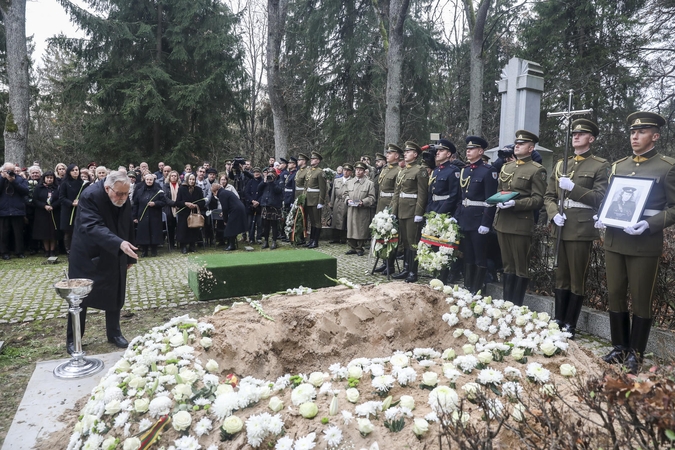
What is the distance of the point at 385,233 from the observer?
7402mm

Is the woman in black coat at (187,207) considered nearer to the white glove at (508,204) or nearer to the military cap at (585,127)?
the white glove at (508,204)

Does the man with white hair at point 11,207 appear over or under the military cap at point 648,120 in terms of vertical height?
under

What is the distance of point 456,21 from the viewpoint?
21.5m

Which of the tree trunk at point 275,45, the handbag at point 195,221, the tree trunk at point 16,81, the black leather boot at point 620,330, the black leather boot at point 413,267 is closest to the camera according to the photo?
the black leather boot at point 620,330

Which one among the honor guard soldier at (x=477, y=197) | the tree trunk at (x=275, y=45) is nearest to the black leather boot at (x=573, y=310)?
the honor guard soldier at (x=477, y=197)

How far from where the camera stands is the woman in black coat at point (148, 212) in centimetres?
984

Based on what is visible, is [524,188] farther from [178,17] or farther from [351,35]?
[178,17]

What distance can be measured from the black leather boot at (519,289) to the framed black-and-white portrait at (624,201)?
1.40m

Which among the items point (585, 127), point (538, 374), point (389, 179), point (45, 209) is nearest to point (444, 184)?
point (389, 179)

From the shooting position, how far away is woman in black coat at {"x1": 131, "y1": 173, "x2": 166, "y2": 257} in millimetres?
9844

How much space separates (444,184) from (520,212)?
1603mm

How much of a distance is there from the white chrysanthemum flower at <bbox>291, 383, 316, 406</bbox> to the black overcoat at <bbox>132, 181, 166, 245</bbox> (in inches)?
327

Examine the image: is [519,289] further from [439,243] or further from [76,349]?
[76,349]

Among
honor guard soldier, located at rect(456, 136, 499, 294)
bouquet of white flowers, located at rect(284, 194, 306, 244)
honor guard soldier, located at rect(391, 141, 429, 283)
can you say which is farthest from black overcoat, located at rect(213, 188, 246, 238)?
honor guard soldier, located at rect(456, 136, 499, 294)
